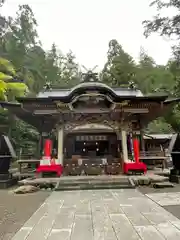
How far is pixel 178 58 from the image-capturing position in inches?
599

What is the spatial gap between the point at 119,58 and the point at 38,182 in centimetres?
2957

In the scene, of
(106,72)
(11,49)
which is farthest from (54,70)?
(11,49)

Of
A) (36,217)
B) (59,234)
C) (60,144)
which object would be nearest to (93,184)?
(60,144)

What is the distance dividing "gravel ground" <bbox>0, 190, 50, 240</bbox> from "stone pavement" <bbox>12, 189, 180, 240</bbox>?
0.65 ft

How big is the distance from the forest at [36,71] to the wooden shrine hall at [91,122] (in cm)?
279

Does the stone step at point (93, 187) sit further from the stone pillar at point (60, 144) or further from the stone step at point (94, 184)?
the stone pillar at point (60, 144)

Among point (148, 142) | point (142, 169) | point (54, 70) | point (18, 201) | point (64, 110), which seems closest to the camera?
point (18, 201)

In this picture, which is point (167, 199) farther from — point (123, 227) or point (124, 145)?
point (124, 145)

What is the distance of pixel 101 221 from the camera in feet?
14.0

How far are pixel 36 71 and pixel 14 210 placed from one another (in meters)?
22.4

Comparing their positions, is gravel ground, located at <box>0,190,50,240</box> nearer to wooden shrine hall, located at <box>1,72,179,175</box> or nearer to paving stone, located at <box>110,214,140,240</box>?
paving stone, located at <box>110,214,140,240</box>

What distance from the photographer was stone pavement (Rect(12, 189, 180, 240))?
11.7 feet

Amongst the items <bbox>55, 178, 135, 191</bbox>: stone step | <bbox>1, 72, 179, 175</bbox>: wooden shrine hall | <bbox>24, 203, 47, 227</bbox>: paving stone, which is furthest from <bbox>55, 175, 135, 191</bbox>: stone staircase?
<bbox>24, 203, 47, 227</bbox>: paving stone

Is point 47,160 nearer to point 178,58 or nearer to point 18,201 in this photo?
point 18,201
